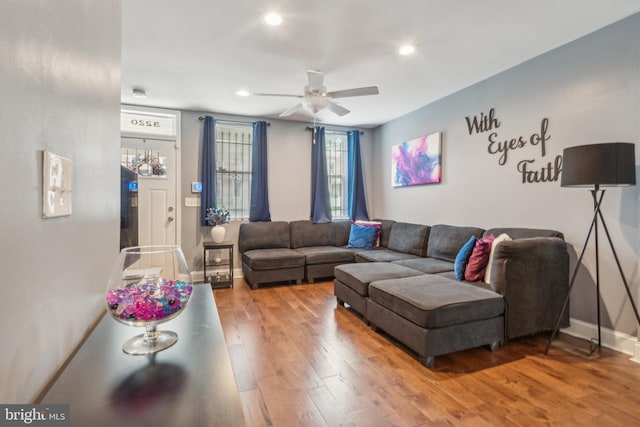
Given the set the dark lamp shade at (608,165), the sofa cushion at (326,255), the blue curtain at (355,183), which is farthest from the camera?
the blue curtain at (355,183)

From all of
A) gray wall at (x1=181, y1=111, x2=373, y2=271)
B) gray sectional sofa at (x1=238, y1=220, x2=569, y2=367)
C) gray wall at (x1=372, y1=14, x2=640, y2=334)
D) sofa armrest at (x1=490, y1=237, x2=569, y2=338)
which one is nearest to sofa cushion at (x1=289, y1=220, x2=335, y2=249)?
gray wall at (x1=181, y1=111, x2=373, y2=271)

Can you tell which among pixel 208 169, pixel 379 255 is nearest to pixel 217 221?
pixel 208 169

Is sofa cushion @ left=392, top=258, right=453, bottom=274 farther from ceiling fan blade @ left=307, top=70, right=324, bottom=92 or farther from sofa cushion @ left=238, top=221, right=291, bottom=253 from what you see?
ceiling fan blade @ left=307, top=70, right=324, bottom=92

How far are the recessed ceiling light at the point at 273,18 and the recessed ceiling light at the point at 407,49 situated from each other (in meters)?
1.17

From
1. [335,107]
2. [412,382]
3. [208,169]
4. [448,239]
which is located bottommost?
[412,382]

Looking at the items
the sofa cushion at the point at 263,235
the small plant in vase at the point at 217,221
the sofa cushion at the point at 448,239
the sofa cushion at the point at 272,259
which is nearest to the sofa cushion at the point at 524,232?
the sofa cushion at the point at 448,239

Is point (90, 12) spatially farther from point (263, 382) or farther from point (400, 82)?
point (400, 82)

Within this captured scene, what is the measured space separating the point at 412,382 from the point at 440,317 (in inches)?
19.3

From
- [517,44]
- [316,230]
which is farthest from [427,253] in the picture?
[517,44]

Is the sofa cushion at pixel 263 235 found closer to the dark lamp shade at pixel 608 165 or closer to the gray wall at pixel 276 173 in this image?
the gray wall at pixel 276 173

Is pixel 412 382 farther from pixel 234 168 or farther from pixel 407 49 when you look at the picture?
pixel 234 168

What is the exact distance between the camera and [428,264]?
12.2 ft

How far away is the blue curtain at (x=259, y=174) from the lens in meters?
5.07

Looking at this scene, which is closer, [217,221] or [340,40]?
[340,40]
